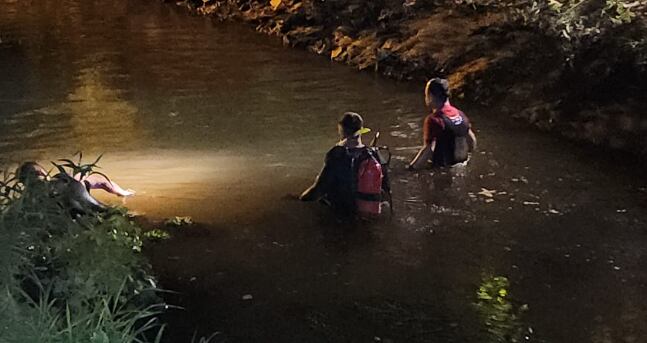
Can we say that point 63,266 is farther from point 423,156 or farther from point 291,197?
point 423,156

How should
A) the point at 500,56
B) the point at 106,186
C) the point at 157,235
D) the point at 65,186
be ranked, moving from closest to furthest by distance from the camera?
the point at 65,186, the point at 157,235, the point at 106,186, the point at 500,56

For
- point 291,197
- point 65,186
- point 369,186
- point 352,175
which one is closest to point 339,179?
point 352,175

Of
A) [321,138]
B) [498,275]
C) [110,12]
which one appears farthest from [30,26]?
[498,275]

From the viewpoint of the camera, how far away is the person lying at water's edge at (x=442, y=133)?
372 inches

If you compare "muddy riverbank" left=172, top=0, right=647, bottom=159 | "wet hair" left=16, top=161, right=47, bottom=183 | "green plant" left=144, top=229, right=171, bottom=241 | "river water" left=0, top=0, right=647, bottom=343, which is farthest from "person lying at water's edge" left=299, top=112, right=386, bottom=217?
"muddy riverbank" left=172, top=0, right=647, bottom=159

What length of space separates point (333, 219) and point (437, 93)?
2025 mm

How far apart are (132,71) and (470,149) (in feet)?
26.4

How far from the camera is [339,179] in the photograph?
320 inches

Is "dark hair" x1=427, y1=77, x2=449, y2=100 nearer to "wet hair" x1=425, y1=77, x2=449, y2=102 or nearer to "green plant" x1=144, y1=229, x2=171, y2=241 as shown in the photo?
"wet hair" x1=425, y1=77, x2=449, y2=102

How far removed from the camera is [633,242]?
767 cm

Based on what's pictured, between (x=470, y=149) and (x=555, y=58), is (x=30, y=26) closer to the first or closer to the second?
(x=555, y=58)

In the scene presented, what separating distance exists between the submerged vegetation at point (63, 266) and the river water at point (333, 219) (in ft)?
2.12

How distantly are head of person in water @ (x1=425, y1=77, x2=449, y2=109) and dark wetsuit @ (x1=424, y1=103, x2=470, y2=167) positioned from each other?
7 centimetres

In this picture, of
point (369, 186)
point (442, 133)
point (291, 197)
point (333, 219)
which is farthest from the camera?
point (442, 133)
